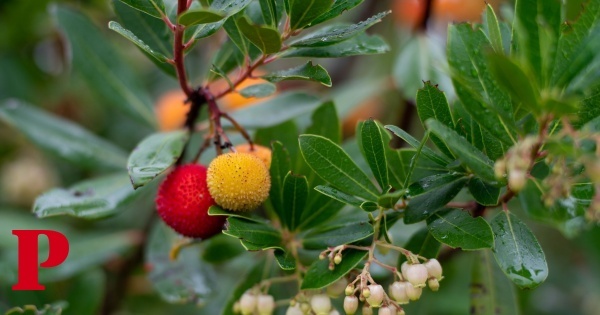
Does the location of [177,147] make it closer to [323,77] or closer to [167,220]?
[167,220]

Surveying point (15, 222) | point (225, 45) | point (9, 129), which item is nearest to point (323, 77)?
point (225, 45)

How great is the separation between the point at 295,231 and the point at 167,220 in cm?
20

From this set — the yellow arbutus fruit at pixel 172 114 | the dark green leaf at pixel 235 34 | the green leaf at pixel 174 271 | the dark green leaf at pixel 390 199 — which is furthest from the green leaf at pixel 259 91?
the yellow arbutus fruit at pixel 172 114

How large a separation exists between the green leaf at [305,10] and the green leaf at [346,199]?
0.74 feet

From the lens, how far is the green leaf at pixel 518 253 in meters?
0.85

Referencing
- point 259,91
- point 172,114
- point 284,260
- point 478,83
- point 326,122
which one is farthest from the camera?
point 172,114

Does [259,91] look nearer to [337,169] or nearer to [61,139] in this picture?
[337,169]

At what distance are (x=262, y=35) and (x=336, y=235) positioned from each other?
1.00ft

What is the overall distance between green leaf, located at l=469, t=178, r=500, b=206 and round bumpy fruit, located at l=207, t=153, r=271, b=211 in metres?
0.29

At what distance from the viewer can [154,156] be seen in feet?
3.33

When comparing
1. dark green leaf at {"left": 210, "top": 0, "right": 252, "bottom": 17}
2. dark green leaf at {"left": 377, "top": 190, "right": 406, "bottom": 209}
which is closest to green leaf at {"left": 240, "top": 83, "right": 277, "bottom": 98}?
dark green leaf at {"left": 210, "top": 0, "right": 252, "bottom": 17}

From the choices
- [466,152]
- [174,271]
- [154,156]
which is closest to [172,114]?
[174,271]

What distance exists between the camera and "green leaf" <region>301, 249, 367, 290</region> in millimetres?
901

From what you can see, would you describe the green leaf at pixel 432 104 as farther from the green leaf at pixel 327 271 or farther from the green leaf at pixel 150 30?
the green leaf at pixel 150 30
